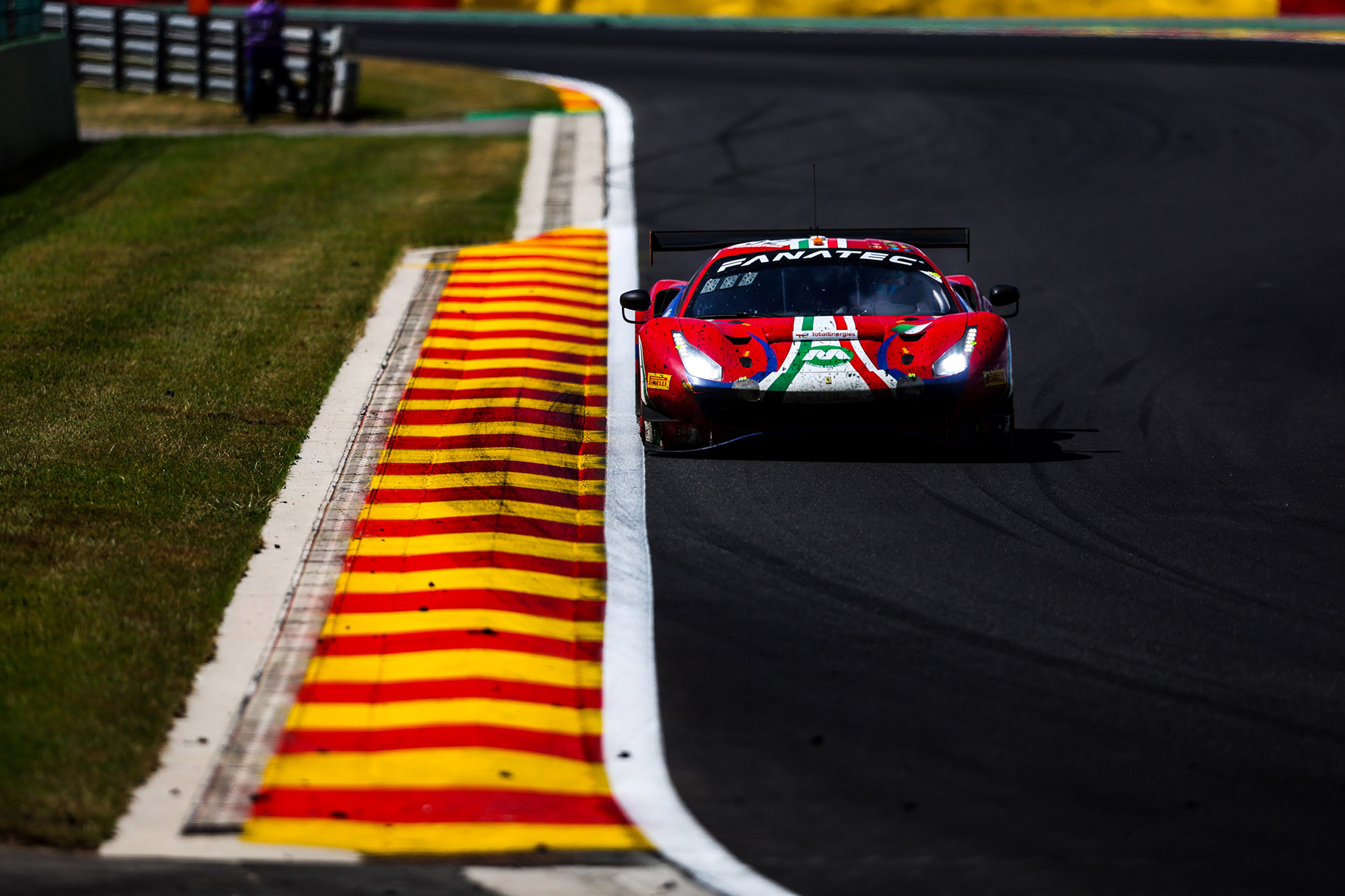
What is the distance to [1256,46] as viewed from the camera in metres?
27.7

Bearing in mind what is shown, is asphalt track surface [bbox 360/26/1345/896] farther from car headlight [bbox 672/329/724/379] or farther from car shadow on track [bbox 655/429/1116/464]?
car headlight [bbox 672/329/724/379]

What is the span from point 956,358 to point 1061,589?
7.59ft

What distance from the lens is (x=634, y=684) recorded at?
6844 millimetres

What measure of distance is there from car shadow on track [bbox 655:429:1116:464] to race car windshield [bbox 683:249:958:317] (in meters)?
0.87

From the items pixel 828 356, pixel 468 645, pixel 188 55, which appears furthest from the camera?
pixel 188 55

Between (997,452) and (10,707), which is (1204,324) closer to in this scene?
(997,452)

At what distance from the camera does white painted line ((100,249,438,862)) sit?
5496mm

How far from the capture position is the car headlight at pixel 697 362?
9.80 metres

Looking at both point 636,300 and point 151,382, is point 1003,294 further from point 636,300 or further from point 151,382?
point 151,382

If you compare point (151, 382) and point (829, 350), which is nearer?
point (829, 350)

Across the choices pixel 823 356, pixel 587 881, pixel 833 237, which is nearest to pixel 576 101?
pixel 833 237

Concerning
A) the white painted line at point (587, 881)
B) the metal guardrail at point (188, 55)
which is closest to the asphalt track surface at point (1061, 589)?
the white painted line at point (587, 881)

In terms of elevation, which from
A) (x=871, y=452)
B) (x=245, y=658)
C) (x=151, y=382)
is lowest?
(x=151, y=382)

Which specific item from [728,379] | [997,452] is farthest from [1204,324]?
[728,379]
